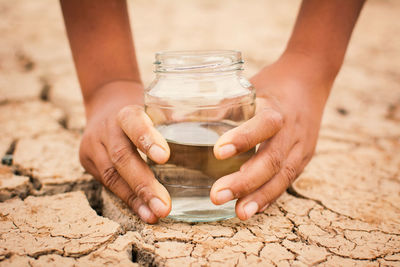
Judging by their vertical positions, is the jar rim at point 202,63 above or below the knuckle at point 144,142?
above

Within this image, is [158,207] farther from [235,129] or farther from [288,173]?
[288,173]

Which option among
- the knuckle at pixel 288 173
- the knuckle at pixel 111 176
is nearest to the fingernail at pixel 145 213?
the knuckle at pixel 111 176

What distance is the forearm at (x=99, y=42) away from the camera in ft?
4.42

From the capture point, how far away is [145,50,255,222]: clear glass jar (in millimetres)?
991

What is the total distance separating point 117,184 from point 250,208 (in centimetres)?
43

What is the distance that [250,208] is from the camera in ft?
3.34

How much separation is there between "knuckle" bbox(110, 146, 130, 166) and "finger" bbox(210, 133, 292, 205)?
284 mm

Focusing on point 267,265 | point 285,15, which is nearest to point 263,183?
point 267,265

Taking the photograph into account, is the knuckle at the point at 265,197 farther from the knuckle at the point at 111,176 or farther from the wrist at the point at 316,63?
the wrist at the point at 316,63

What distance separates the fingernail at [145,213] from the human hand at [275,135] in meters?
0.23

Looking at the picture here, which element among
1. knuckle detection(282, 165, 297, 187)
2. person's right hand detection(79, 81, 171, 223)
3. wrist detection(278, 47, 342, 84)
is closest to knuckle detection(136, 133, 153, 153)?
person's right hand detection(79, 81, 171, 223)

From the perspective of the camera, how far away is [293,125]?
120 cm

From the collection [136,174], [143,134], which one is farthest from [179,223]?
[143,134]

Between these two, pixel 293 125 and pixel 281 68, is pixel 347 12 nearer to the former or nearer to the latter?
pixel 281 68
